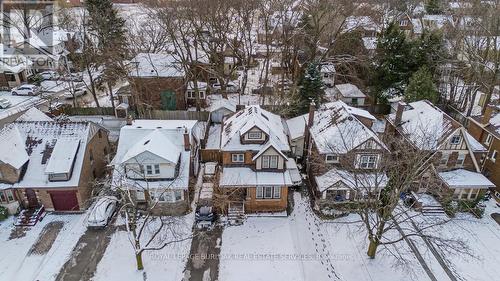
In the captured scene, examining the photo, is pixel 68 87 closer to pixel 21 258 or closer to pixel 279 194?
pixel 21 258

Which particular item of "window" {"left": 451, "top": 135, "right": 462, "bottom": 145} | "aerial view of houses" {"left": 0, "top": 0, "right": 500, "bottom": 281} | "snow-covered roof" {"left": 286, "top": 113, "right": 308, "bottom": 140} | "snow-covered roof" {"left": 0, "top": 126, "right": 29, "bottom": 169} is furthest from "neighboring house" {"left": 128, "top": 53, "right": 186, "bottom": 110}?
"window" {"left": 451, "top": 135, "right": 462, "bottom": 145}

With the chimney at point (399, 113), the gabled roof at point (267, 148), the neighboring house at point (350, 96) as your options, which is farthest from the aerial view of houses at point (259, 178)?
the neighboring house at point (350, 96)

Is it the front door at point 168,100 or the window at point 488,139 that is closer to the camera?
the window at point 488,139

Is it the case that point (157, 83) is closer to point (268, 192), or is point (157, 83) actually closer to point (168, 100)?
point (168, 100)

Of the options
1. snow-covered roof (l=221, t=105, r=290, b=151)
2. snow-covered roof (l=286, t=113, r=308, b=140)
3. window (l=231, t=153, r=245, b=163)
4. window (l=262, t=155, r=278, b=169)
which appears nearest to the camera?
window (l=262, t=155, r=278, b=169)

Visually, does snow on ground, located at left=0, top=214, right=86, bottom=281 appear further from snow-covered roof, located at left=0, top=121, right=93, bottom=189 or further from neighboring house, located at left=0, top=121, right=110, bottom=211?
snow-covered roof, located at left=0, top=121, right=93, bottom=189

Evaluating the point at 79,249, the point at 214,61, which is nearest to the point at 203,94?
the point at 214,61

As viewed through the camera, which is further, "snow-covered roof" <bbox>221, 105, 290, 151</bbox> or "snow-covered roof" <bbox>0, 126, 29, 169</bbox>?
"snow-covered roof" <bbox>221, 105, 290, 151</bbox>

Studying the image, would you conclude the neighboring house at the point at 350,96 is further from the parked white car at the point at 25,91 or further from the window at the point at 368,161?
the parked white car at the point at 25,91
